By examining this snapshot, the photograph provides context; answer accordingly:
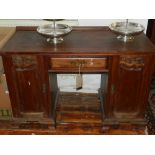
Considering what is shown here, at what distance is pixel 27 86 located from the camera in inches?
64.4

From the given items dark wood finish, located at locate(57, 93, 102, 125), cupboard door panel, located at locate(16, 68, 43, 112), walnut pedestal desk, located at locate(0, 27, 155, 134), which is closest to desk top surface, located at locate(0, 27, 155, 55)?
walnut pedestal desk, located at locate(0, 27, 155, 134)

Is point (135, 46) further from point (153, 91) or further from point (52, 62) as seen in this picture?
point (153, 91)

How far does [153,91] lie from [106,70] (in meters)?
Answer: 0.91

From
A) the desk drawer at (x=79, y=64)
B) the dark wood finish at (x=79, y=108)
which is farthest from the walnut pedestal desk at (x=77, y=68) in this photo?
the dark wood finish at (x=79, y=108)

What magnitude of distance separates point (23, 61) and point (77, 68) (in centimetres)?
39

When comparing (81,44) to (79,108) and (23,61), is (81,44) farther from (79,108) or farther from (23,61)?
(79,108)

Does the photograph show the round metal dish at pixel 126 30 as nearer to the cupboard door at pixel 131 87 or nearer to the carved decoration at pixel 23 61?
the cupboard door at pixel 131 87

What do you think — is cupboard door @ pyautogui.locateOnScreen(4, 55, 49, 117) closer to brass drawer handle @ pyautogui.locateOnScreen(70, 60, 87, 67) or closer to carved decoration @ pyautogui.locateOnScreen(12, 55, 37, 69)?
carved decoration @ pyautogui.locateOnScreen(12, 55, 37, 69)

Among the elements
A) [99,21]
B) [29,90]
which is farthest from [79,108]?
[99,21]

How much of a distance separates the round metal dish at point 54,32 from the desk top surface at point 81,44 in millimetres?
47

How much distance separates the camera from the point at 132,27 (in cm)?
174

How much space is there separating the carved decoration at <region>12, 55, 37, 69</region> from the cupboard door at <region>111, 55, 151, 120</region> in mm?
602

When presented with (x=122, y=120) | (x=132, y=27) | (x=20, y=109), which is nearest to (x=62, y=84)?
(x=20, y=109)

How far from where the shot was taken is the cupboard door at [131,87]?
60.4 inches
